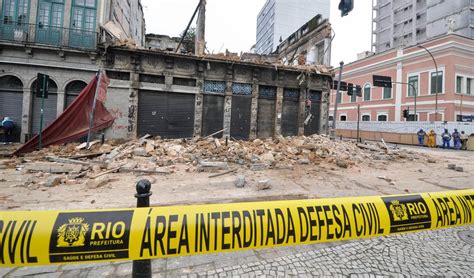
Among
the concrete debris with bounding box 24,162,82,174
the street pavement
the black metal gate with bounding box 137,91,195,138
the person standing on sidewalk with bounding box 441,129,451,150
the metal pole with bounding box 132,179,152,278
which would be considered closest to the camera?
the metal pole with bounding box 132,179,152,278

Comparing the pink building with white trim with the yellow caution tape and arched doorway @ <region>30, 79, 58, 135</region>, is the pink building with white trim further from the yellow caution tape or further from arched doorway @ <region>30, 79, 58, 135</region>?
arched doorway @ <region>30, 79, 58, 135</region>

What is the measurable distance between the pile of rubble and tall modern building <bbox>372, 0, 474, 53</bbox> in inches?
1452

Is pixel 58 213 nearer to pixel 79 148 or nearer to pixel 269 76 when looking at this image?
pixel 79 148

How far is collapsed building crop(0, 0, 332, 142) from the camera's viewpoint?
40.0ft

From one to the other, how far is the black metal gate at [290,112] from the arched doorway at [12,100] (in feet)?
52.1

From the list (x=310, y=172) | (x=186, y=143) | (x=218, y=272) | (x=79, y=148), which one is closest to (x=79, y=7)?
(x=79, y=148)

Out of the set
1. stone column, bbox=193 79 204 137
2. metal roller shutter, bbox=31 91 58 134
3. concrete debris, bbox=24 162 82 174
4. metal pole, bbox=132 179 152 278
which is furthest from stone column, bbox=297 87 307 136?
metal pole, bbox=132 179 152 278

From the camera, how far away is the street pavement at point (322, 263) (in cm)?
253

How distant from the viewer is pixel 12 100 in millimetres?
12242

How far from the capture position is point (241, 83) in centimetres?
1513

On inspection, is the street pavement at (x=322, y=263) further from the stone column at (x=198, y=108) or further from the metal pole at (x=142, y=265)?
the stone column at (x=198, y=108)

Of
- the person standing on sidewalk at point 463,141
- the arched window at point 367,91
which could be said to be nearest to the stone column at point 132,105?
the person standing on sidewalk at point 463,141

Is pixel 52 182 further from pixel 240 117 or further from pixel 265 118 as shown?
pixel 265 118

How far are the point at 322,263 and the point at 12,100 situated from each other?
16957 millimetres
